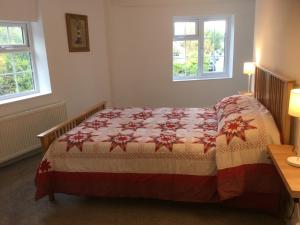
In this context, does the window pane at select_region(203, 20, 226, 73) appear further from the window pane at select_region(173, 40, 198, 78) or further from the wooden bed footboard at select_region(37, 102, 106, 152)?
the wooden bed footboard at select_region(37, 102, 106, 152)

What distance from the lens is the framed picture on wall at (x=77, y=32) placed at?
411 cm

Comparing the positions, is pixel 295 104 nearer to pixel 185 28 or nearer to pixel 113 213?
pixel 113 213

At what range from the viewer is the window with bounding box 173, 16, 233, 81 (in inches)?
200

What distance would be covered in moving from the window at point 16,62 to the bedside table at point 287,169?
10.4ft

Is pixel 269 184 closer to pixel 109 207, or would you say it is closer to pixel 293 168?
pixel 293 168

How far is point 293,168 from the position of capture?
5.70 ft

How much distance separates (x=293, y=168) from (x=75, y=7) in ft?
12.2

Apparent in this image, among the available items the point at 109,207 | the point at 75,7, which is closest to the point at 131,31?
the point at 75,7

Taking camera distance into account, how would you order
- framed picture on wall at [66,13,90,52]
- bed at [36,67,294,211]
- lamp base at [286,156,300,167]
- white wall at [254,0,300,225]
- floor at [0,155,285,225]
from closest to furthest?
lamp base at [286,156,300,167]
white wall at [254,0,300,225]
bed at [36,67,294,211]
floor at [0,155,285,225]
framed picture on wall at [66,13,90,52]

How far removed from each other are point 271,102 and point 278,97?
223 mm

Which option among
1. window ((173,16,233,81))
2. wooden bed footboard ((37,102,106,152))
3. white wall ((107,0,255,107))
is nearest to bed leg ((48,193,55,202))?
wooden bed footboard ((37,102,106,152))

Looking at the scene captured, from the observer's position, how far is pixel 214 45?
5195 mm

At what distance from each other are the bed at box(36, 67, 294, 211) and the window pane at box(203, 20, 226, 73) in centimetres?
262

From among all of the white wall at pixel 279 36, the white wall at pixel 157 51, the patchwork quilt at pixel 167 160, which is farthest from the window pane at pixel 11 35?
the white wall at pixel 279 36
